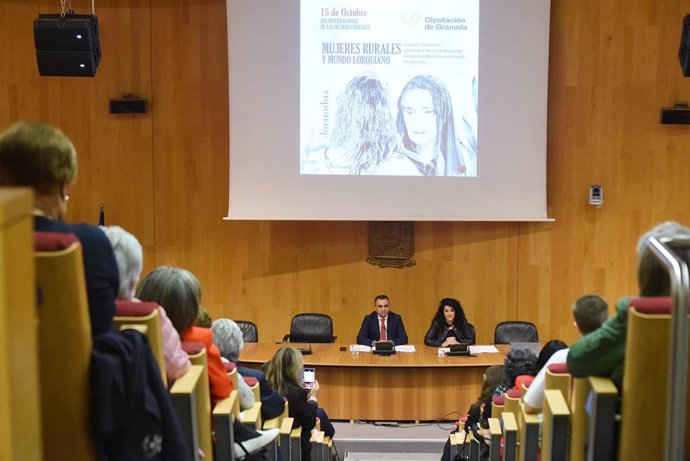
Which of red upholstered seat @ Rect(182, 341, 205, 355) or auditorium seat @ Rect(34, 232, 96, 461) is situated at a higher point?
auditorium seat @ Rect(34, 232, 96, 461)

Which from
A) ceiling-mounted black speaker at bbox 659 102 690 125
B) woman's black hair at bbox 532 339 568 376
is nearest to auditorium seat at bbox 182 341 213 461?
woman's black hair at bbox 532 339 568 376

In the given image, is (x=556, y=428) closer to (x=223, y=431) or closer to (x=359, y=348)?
(x=223, y=431)

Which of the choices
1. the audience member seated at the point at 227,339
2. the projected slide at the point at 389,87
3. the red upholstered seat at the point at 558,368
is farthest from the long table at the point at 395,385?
the red upholstered seat at the point at 558,368

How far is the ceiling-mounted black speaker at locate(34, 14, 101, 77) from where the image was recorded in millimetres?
6887

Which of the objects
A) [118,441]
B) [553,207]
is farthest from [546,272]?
[118,441]

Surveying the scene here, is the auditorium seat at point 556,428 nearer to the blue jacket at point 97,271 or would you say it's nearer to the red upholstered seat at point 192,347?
the red upholstered seat at point 192,347

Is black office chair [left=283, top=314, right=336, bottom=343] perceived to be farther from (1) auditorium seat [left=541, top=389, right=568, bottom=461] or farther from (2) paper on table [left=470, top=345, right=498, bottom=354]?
(1) auditorium seat [left=541, top=389, right=568, bottom=461]

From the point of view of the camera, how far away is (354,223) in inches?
343

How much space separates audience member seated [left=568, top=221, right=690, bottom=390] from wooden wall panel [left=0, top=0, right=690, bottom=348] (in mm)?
5950

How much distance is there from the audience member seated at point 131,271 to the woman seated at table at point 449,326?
18.4ft

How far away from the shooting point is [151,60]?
869 centimetres

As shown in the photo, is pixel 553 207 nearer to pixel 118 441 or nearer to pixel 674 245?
pixel 674 245

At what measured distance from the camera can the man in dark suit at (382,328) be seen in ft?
26.8

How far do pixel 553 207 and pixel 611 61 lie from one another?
1538 mm
